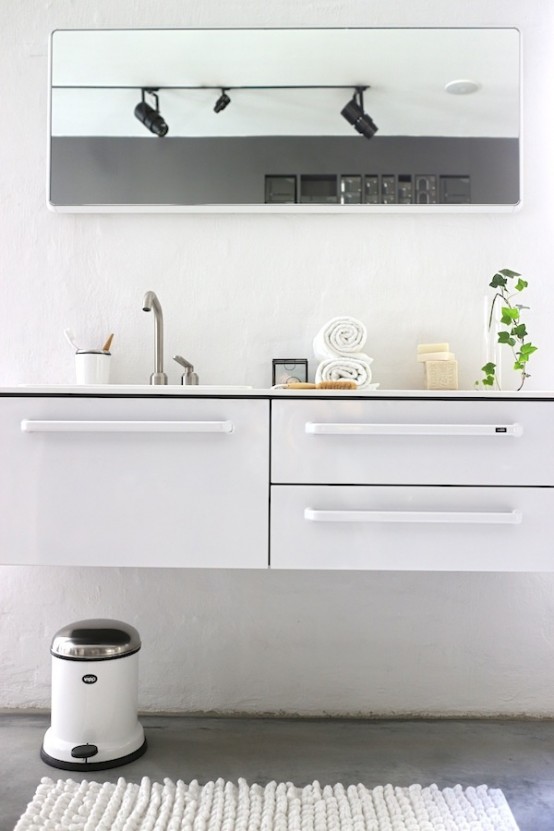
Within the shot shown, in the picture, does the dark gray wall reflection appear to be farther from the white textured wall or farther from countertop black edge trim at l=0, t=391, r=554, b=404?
countertop black edge trim at l=0, t=391, r=554, b=404

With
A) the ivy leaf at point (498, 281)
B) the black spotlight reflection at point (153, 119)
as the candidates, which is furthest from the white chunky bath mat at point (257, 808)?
the black spotlight reflection at point (153, 119)

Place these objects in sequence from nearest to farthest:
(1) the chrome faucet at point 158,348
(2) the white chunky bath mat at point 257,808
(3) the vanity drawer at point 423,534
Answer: (2) the white chunky bath mat at point 257,808 < (3) the vanity drawer at point 423,534 < (1) the chrome faucet at point 158,348

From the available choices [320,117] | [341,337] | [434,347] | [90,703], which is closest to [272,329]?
[341,337]

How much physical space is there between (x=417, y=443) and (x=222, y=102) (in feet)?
3.94

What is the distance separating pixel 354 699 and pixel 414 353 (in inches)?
40.5

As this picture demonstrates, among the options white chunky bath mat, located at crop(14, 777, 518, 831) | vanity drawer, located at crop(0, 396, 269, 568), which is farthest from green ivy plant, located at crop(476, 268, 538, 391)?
white chunky bath mat, located at crop(14, 777, 518, 831)

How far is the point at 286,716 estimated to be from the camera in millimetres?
2104

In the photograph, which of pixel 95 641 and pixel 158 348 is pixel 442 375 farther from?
pixel 95 641

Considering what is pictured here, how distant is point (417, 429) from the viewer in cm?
160

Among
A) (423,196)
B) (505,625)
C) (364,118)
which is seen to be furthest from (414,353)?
(505,625)

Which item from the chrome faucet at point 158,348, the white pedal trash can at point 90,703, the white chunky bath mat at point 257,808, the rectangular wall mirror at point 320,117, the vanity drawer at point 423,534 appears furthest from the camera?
the rectangular wall mirror at point 320,117

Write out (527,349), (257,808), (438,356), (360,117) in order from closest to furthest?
1. (257,808)
2. (527,349)
3. (438,356)
4. (360,117)

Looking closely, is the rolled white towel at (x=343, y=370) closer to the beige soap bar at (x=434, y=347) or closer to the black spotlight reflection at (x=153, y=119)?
the beige soap bar at (x=434, y=347)

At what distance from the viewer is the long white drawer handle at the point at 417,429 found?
160 cm
